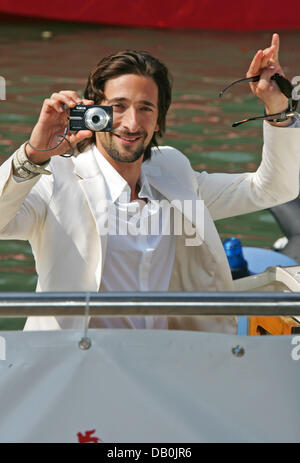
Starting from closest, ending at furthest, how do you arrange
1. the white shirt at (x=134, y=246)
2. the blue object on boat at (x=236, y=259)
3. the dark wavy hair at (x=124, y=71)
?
the white shirt at (x=134, y=246) → the dark wavy hair at (x=124, y=71) → the blue object on boat at (x=236, y=259)

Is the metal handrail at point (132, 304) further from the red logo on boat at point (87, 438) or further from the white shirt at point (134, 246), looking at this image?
the white shirt at point (134, 246)

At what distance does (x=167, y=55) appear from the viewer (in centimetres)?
823

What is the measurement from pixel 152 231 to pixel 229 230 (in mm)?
2897

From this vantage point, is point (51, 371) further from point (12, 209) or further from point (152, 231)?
point (152, 231)

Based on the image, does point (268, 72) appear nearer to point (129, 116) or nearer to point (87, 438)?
point (129, 116)

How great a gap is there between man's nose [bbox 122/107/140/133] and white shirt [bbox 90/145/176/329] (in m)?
0.10

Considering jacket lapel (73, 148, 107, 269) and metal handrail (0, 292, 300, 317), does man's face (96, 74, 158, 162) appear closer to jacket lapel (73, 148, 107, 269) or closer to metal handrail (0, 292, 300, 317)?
jacket lapel (73, 148, 107, 269)

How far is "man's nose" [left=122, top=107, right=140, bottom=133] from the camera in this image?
206 cm

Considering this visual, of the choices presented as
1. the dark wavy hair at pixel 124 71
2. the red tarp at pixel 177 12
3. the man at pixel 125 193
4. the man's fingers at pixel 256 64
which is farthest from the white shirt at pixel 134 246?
the red tarp at pixel 177 12

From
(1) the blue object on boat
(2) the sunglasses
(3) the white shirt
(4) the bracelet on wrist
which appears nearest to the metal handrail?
(4) the bracelet on wrist

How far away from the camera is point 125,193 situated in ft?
6.74

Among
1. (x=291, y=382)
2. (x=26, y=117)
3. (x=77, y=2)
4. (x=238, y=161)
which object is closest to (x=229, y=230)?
(x=238, y=161)

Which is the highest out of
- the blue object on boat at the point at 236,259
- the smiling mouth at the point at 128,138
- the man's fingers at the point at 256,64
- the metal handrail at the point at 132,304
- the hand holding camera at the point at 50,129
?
the blue object on boat at the point at 236,259

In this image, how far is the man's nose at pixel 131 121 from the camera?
206cm
